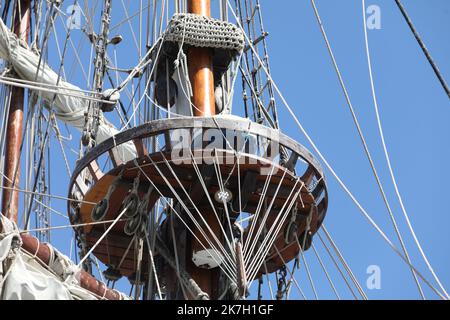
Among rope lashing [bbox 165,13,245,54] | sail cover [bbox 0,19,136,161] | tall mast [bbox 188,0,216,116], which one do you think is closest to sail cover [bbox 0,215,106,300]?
tall mast [bbox 188,0,216,116]

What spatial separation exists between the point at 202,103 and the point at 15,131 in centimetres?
665

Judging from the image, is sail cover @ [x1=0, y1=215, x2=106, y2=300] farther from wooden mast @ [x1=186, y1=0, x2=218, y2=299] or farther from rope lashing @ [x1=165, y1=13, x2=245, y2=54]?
rope lashing @ [x1=165, y1=13, x2=245, y2=54]

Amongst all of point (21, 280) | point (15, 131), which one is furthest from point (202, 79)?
point (15, 131)

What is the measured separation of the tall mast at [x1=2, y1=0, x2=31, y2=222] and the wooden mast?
14.4 feet

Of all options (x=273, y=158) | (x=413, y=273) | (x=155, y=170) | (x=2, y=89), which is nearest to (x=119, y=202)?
(x=155, y=170)

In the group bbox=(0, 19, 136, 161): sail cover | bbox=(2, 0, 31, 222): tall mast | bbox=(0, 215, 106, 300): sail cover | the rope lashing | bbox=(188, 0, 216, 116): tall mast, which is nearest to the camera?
bbox=(0, 215, 106, 300): sail cover

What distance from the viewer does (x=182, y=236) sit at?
12.5 m

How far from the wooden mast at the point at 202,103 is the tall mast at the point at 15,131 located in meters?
4.37

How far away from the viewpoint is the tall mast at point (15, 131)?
56.9ft

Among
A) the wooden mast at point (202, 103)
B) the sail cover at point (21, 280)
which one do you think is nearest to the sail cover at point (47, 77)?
the wooden mast at point (202, 103)

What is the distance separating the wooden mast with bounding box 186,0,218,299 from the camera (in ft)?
40.6

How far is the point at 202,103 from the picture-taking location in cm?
1299

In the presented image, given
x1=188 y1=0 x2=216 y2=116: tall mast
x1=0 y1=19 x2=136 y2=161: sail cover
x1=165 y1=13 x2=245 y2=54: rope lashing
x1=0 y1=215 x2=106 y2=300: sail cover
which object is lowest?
x1=0 y1=215 x2=106 y2=300: sail cover
